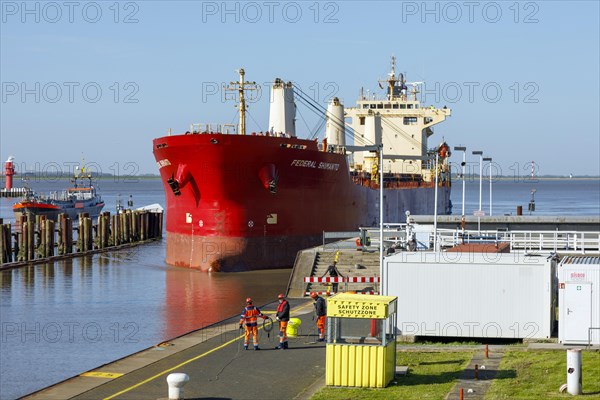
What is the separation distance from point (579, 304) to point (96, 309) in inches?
829

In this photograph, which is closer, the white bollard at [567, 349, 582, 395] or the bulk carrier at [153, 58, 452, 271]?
the white bollard at [567, 349, 582, 395]

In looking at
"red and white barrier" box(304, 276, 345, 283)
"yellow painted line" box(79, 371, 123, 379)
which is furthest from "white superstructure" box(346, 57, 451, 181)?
"yellow painted line" box(79, 371, 123, 379)

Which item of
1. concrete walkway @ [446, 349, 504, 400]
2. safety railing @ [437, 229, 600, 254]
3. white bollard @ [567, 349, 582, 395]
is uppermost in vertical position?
safety railing @ [437, 229, 600, 254]

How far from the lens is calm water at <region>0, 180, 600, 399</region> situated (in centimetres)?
2600

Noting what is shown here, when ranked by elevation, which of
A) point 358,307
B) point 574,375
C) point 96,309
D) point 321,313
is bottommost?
point 96,309

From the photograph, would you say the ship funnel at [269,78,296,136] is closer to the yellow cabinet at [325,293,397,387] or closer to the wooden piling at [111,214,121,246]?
the wooden piling at [111,214,121,246]

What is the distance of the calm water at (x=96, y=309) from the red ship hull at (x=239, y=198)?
1191mm

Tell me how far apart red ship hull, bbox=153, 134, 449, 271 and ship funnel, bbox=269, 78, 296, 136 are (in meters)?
4.18

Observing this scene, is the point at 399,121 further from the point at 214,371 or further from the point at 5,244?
the point at 214,371

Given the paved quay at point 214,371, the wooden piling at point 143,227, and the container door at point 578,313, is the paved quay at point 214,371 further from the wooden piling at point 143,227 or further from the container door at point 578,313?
the wooden piling at point 143,227

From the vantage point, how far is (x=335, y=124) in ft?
210

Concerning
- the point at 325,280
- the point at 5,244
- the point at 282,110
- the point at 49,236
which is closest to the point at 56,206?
the point at 49,236

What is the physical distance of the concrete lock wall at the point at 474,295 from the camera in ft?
78.8

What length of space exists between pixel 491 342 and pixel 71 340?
12972 mm
